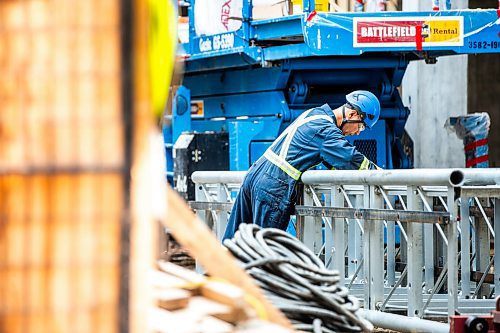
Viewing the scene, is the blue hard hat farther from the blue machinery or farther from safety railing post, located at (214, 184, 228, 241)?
safety railing post, located at (214, 184, 228, 241)

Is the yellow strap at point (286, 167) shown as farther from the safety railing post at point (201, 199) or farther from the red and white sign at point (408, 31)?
the red and white sign at point (408, 31)

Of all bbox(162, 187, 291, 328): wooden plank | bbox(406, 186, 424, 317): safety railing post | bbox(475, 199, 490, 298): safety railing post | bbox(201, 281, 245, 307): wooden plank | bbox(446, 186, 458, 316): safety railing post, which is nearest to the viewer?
bbox(162, 187, 291, 328): wooden plank

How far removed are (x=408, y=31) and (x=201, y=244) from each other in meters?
7.86

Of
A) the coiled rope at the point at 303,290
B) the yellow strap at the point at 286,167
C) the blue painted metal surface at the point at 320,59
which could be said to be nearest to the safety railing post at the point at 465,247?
the yellow strap at the point at 286,167

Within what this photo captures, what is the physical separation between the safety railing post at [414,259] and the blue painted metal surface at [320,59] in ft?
10.6

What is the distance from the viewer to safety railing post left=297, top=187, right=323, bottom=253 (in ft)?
29.8

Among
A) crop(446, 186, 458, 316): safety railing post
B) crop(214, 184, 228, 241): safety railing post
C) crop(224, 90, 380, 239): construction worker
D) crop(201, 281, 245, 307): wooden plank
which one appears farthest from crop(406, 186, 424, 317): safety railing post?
crop(201, 281, 245, 307): wooden plank

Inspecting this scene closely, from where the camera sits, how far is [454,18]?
11406 millimetres

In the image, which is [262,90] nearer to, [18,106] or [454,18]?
[454,18]

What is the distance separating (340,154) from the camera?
9.17m

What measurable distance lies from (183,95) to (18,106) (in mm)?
10890

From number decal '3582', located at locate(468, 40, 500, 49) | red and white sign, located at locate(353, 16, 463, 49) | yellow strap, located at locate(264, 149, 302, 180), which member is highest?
red and white sign, located at locate(353, 16, 463, 49)

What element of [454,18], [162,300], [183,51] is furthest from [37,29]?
[183,51]

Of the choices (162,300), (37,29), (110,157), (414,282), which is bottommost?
(414,282)
